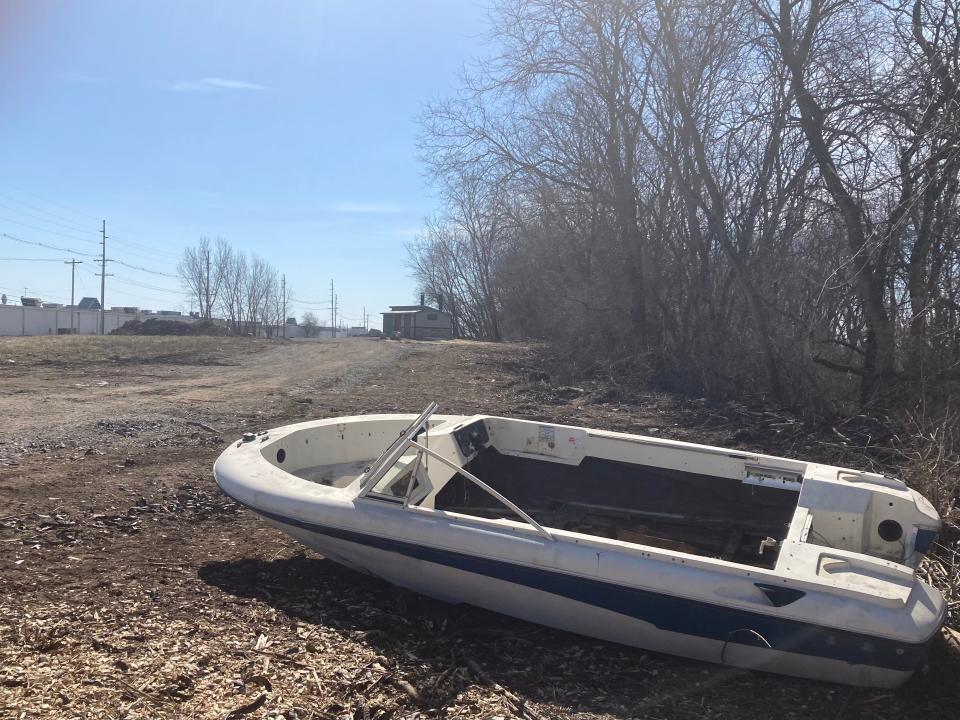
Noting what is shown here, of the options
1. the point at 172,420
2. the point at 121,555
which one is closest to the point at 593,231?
the point at 172,420

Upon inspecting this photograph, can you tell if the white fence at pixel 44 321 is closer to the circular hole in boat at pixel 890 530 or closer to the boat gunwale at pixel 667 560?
the boat gunwale at pixel 667 560

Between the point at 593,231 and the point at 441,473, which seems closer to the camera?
the point at 441,473

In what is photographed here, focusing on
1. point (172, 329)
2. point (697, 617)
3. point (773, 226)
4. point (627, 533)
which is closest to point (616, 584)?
point (697, 617)

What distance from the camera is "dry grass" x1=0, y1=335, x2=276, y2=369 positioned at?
50.6ft

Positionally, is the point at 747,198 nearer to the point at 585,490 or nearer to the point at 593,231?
the point at 593,231

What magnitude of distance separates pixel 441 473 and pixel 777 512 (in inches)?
88.0

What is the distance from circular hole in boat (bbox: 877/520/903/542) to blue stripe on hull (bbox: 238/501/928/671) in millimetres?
977

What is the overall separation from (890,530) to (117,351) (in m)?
17.3

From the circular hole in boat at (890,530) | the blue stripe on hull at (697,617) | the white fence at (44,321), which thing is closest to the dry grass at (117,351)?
the blue stripe on hull at (697,617)

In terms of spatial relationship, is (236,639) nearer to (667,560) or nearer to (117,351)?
(667,560)

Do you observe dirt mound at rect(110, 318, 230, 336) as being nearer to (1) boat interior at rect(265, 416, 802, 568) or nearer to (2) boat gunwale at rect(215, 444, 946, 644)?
(1) boat interior at rect(265, 416, 802, 568)

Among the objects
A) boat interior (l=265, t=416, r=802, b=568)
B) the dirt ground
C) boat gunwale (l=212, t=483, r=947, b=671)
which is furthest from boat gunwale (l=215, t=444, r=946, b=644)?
the dirt ground

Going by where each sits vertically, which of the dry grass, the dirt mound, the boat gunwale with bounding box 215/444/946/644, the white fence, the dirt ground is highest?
the white fence

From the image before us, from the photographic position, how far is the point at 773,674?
3434 millimetres
